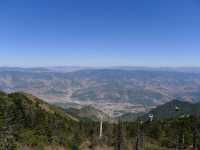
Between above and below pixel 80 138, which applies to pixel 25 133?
above

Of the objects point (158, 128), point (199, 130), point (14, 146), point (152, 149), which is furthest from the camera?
point (158, 128)

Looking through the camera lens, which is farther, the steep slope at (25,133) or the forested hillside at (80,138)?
the forested hillside at (80,138)

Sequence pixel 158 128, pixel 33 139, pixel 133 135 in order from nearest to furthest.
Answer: pixel 33 139 < pixel 133 135 < pixel 158 128

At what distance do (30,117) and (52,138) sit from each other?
36893 millimetres

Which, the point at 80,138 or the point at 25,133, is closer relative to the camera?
the point at 25,133

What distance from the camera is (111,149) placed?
246 ft

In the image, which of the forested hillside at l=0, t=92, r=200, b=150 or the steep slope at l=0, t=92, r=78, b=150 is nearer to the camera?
the steep slope at l=0, t=92, r=78, b=150

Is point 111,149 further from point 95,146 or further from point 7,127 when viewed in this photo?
point 7,127

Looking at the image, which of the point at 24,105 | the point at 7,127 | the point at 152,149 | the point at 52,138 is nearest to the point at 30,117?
the point at 24,105

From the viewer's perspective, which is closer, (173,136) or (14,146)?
(14,146)

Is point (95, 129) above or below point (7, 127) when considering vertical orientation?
below

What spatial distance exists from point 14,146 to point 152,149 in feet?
123

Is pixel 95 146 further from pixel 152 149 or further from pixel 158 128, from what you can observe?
pixel 158 128

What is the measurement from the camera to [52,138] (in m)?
83.2
